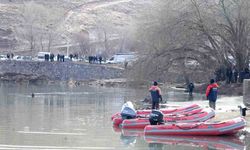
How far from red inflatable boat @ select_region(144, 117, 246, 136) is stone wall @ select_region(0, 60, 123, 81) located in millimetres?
64516

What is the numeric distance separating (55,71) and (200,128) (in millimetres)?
70987

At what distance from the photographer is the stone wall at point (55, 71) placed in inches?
4072

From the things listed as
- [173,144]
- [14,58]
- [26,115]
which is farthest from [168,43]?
[14,58]

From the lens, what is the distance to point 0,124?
42500 mm

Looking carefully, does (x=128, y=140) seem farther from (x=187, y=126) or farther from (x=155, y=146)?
(x=187, y=126)

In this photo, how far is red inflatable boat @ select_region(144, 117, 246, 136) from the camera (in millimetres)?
36062

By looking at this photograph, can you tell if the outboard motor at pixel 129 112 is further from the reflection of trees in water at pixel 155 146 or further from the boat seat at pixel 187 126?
the reflection of trees in water at pixel 155 146

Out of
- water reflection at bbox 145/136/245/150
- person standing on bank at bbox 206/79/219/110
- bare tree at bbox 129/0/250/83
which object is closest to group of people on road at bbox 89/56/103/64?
bare tree at bbox 129/0/250/83

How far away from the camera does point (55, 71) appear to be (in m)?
106

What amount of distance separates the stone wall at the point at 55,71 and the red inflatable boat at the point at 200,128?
6452 cm

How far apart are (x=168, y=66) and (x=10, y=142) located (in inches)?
1447

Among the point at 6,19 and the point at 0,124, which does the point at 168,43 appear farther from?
the point at 6,19

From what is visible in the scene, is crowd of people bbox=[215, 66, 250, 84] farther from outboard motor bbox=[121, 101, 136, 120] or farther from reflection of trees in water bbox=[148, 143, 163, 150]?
reflection of trees in water bbox=[148, 143, 163, 150]

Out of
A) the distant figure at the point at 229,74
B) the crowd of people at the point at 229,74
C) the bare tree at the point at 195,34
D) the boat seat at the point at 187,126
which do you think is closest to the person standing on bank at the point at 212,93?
the boat seat at the point at 187,126
